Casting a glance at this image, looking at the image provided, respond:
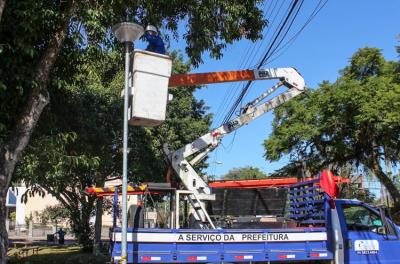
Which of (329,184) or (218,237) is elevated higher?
(329,184)

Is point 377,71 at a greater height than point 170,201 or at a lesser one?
greater

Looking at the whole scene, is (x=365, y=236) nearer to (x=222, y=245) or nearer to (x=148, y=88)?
(x=222, y=245)

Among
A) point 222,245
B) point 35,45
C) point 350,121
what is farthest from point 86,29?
point 350,121

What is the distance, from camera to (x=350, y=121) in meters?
25.5

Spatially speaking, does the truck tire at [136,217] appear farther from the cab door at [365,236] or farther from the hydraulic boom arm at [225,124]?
the cab door at [365,236]

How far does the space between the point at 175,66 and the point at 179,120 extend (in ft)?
9.28

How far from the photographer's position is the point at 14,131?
9352 millimetres

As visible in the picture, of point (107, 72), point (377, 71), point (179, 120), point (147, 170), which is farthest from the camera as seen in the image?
point (377, 71)

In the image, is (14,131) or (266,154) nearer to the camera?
(14,131)

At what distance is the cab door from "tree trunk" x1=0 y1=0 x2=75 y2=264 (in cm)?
600

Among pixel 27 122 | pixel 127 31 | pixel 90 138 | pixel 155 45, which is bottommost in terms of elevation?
pixel 27 122

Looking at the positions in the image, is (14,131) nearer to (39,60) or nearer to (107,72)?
(39,60)

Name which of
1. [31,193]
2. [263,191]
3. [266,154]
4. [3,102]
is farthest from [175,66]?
[3,102]

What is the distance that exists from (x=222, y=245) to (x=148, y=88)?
3012 mm
